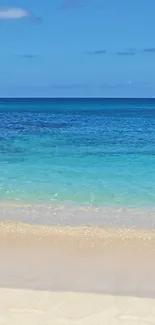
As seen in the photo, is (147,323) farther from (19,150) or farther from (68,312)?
(19,150)

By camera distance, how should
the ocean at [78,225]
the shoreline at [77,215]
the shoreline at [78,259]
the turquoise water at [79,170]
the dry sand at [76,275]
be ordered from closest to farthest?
the dry sand at [76,275]
the shoreline at [78,259]
the ocean at [78,225]
the shoreline at [77,215]
the turquoise water at [79,170]

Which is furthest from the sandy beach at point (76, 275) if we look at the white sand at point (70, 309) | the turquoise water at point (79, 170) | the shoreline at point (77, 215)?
the turquoise water at point (79, 170)

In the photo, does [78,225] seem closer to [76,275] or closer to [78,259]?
[78,259]

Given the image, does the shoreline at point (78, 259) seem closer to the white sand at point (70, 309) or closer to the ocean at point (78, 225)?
the ocean at point (78, 225)

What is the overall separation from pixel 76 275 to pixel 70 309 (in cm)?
101

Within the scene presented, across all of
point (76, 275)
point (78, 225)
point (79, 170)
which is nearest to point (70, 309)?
point (76, 275)

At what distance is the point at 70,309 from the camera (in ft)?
13.8

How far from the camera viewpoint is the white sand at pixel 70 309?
397cm

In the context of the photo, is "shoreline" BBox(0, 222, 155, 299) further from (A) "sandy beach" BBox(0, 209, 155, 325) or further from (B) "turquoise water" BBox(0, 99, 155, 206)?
(B) "turquoise water" BBox(0, 99, 155, 206)

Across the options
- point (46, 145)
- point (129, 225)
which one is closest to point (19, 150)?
point (46, 145)

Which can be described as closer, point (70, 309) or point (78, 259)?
point (70, 309)

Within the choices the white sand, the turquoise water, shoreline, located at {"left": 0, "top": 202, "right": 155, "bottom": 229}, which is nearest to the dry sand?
the white sand

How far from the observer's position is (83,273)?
17.3 ft

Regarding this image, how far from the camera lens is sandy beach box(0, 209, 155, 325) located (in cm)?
410
